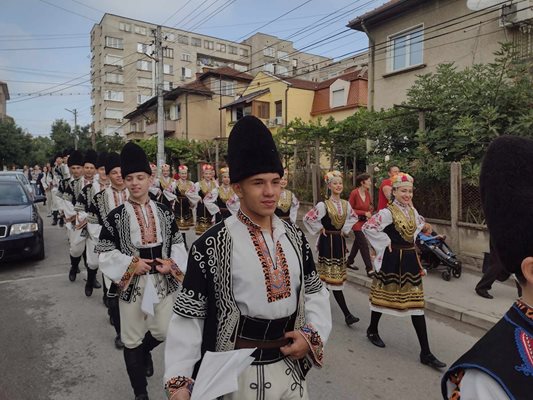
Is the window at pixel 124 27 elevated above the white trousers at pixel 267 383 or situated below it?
above

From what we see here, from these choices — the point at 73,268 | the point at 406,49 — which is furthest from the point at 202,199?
the point at 406,49

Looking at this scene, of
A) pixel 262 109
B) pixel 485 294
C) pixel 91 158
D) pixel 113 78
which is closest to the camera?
pixel 485 294

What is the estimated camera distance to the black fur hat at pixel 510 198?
123 centimetres

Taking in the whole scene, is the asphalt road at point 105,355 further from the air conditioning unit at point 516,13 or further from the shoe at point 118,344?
the air conditioning unit at point 516,13

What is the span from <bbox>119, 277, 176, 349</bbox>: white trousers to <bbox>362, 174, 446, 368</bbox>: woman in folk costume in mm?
2498

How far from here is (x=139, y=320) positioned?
3.42 meters

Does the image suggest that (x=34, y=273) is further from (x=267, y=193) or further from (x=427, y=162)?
(x=427, y=162)

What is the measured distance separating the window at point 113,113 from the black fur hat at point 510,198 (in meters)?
60.0

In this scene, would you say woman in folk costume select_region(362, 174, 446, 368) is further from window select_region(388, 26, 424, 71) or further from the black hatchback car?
window select_region(388, 26, 424, 71)

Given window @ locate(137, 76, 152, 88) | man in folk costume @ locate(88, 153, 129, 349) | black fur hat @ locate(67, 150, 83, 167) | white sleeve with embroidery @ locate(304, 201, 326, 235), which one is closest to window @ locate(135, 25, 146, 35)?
window @ locate(137, 76, 152, 88)

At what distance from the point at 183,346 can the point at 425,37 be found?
1602 centimetres

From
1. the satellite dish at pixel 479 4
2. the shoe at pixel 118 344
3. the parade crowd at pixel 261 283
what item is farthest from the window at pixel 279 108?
the shoe at pixel 118 344

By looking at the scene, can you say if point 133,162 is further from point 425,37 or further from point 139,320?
point 425,37

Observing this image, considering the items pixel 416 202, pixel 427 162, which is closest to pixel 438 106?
pixel 427 162
